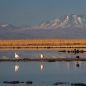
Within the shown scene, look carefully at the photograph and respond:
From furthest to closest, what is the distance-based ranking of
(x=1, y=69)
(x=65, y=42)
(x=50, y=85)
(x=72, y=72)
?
(x=65, y=42) < (x=1, y=69) < (x=72, y=72) < (x=50, y=85)

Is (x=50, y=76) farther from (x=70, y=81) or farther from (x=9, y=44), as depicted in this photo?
(x=9, y=44)

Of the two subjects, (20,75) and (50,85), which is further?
(20,75)

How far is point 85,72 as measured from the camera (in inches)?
2050

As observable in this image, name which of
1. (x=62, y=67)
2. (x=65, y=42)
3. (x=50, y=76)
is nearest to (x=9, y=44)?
(x=65, y=42)

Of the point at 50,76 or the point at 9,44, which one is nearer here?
the point at 50,76

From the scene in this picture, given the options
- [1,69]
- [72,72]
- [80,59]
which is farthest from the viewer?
[80,59]

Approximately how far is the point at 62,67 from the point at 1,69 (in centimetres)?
600

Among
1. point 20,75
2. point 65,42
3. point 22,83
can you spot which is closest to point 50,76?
point 20,75

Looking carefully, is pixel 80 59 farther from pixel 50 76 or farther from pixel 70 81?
pixel 70 81

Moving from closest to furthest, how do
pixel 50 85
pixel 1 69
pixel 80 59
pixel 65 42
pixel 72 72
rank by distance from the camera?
pixel 50 85 < pixel 72 72 < pixel 1 69 < pixel 80 59 < pixel 65 42

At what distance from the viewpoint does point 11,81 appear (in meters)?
44.5

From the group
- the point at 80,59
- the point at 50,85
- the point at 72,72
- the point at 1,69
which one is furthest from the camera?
the point at 80,59

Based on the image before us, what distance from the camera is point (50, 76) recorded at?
49.0 metres

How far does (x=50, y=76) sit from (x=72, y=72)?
3841 millimetres
